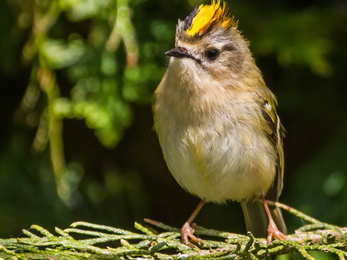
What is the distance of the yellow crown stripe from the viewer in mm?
1740

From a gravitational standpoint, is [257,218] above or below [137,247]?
above

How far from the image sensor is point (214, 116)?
1.70 meters

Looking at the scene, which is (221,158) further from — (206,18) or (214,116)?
(206,18)

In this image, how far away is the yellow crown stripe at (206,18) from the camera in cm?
174

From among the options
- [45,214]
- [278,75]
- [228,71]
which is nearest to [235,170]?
[228,71]

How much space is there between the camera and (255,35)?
2357mm

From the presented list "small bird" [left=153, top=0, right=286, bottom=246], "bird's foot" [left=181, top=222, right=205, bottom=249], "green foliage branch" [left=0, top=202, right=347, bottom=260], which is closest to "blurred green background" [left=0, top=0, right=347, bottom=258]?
"small bird" [left=153, top=0, right=286, bottom=246]

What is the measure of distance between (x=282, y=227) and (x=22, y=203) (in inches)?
61.7

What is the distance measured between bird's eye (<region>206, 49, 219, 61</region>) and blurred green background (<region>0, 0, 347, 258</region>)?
51 cm

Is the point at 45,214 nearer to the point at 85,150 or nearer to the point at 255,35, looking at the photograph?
the point at 85,150

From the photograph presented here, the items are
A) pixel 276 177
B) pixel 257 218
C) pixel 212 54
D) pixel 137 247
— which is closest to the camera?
pixel 137 247

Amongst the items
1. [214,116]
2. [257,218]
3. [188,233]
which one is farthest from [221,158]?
[257,218]

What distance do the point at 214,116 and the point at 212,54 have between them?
29cm

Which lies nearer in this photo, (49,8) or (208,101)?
(208,101)
